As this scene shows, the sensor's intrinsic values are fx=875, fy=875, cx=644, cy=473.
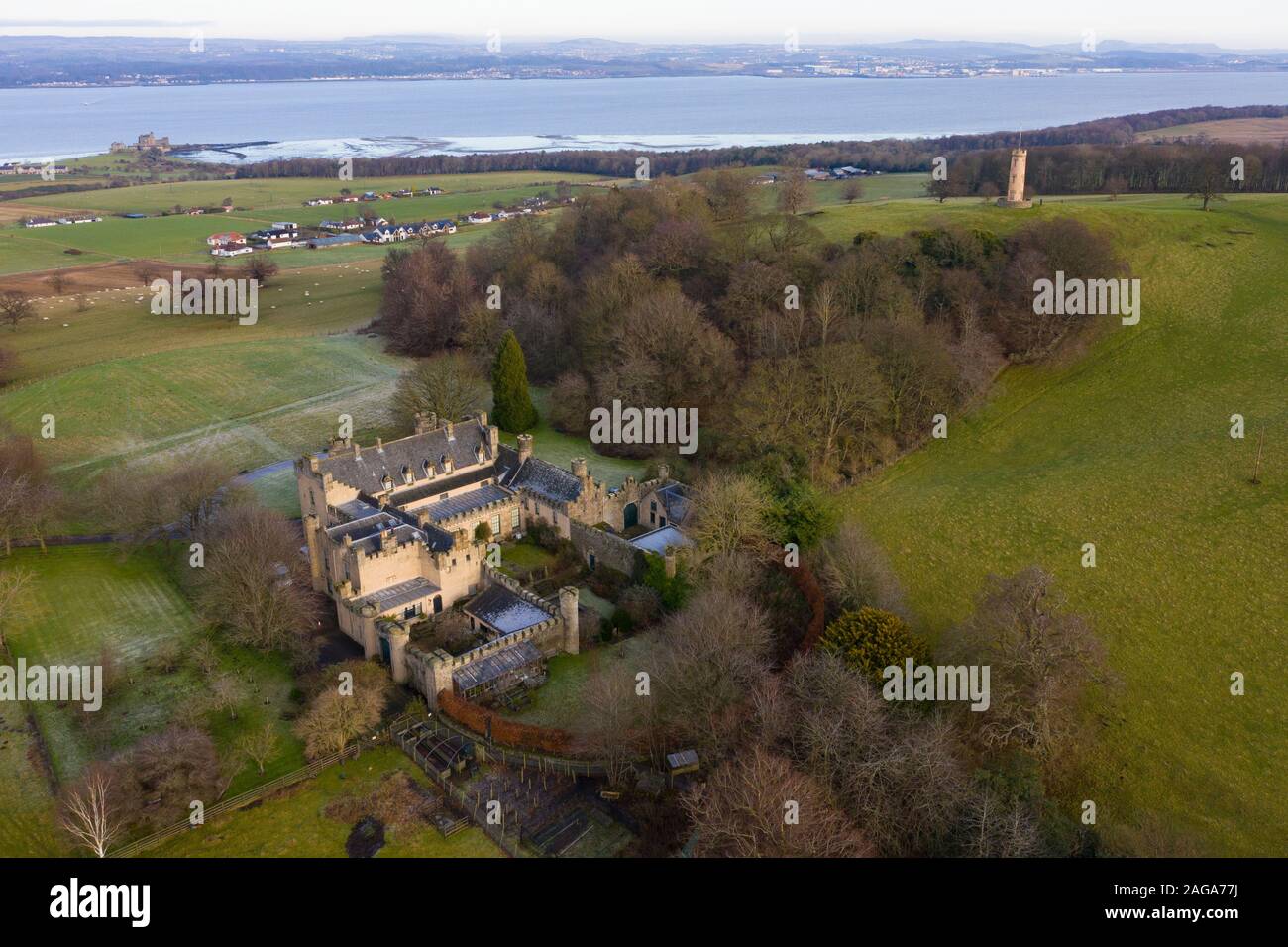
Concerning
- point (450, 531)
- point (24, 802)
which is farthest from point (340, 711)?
point (450, 531)

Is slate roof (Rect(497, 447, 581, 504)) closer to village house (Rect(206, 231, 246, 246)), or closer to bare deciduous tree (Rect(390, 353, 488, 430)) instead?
bare deciduous tree (Rect(390, 353, 488, 430))

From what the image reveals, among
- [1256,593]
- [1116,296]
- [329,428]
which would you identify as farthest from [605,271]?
[1256,593]

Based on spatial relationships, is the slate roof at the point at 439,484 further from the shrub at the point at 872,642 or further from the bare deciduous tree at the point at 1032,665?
the bare deciduous tree at the point at 1032,665

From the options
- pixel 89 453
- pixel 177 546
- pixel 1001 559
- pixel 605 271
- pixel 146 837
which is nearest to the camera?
pixel 146 837

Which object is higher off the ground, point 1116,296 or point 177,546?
point 1116,296

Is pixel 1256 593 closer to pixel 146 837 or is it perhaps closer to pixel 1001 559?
pixel 1001 559

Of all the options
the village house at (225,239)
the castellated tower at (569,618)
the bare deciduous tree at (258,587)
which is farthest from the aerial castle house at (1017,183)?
the village house at (225,239)

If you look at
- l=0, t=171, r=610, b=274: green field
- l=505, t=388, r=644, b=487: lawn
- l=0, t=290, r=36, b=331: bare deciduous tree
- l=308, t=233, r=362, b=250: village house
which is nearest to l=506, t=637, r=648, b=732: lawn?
l=505, t=388, r=644, b=487: lawn
